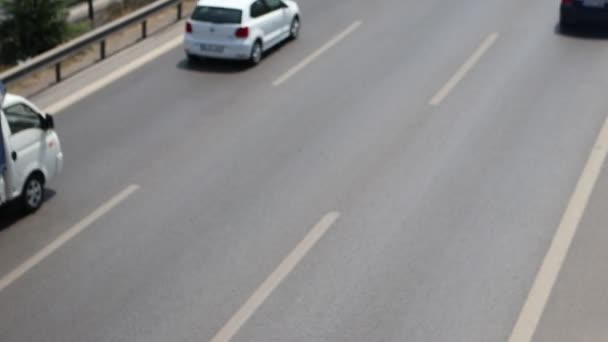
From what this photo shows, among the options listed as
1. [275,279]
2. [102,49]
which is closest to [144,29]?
[102,49]

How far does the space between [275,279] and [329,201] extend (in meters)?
2.69

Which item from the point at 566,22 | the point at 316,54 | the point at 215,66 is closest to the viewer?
the point at 215,66

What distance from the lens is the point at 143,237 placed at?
15.5 meters

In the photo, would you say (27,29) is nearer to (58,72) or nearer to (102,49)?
(102,49)

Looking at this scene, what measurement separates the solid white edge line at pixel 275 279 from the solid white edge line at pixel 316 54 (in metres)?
6.87

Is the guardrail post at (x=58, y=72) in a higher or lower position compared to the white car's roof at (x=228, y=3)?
lower

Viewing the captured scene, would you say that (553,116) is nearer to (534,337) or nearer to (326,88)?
(326,88)

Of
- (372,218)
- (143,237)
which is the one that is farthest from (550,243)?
(143,237)

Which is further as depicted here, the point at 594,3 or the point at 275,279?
the point at 594,3

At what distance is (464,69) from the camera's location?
22.8 metres

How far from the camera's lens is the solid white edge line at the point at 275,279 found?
13.0m

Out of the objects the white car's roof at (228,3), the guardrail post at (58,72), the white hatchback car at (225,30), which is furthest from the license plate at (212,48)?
the guardrail post at (58,72)

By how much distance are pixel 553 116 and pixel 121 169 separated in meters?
8.00

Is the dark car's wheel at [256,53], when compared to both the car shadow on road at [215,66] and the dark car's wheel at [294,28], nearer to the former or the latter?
the car shadow on road at [215,66]
